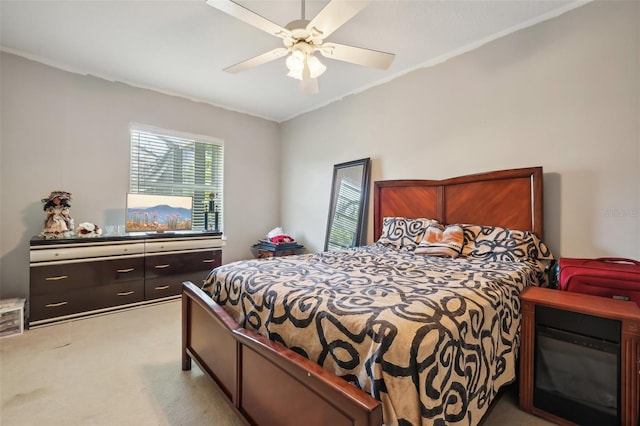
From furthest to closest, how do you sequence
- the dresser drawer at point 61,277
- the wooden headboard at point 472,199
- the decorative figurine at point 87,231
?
the decorative figurine at point 87,231
the dresser drawer at point 61,277
the wooden headboard at point 472,199

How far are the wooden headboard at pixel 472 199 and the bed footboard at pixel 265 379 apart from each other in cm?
215

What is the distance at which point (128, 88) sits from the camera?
11.3 ft

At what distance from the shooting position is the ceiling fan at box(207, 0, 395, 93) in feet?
5.20

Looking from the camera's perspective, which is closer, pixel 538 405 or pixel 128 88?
pixel 538 405

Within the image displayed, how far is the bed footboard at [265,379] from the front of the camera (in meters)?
0.88

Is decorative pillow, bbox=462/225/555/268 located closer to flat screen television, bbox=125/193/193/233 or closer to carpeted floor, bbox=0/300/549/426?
carpeted floor, bbox=0/300/549/426

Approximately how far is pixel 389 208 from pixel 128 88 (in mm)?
Answer: 3458

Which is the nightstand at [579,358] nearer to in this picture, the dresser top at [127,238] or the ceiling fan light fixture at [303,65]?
the ceiling fan light fixture at [303,65]

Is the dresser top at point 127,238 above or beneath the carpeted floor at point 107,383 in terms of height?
above

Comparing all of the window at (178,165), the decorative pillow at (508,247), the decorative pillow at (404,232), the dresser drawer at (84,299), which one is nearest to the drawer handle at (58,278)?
the dresser drawer at (84,299)

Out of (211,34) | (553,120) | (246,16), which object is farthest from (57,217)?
→ (553,120)

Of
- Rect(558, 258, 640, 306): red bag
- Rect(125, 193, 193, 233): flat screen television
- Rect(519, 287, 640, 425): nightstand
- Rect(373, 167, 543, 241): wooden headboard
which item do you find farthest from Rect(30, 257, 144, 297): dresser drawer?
Rect(558, 258, 640, 306): red bag

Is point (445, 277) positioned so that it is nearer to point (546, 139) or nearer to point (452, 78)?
point (546, 139)

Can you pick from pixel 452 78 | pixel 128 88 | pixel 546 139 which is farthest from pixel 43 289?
pixel 546 139
